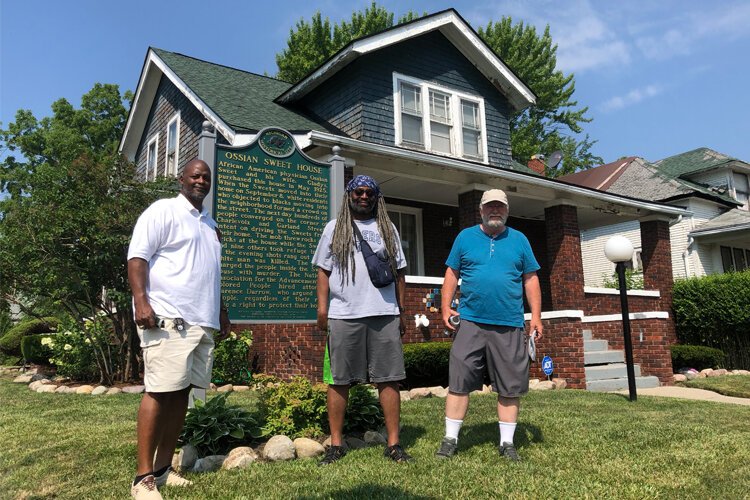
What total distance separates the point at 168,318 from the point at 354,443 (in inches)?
71.7

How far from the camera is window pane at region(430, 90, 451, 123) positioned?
1203cm

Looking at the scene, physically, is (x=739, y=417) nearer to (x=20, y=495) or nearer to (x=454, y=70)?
(x=20, y=495)

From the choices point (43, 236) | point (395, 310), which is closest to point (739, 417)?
point (395, 310)

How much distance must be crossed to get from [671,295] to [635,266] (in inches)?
348

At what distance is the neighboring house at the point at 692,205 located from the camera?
65.6 ft

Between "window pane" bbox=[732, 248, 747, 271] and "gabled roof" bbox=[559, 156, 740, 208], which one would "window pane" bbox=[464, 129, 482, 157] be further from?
"window pane" bbox=[732, 248, 747, 271]

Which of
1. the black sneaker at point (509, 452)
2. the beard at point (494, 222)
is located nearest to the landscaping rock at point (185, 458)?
the black sneaker at point (509, 452)

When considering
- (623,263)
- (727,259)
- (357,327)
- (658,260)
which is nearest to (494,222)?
(357,327)

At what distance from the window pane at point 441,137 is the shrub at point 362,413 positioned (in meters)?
8.13

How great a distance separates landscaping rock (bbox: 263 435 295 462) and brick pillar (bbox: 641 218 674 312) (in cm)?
1189

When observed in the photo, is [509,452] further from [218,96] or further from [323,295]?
[218,96]

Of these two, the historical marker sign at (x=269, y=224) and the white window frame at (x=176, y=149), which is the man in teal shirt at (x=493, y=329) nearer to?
the historical marker sign at (x=269, y=224)

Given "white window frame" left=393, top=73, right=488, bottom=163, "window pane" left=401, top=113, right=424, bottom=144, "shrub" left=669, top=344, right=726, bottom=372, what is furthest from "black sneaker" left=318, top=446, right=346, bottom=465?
"shrub" left=669, top=344, right=726, bottom=372

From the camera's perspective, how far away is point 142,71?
1417cm
